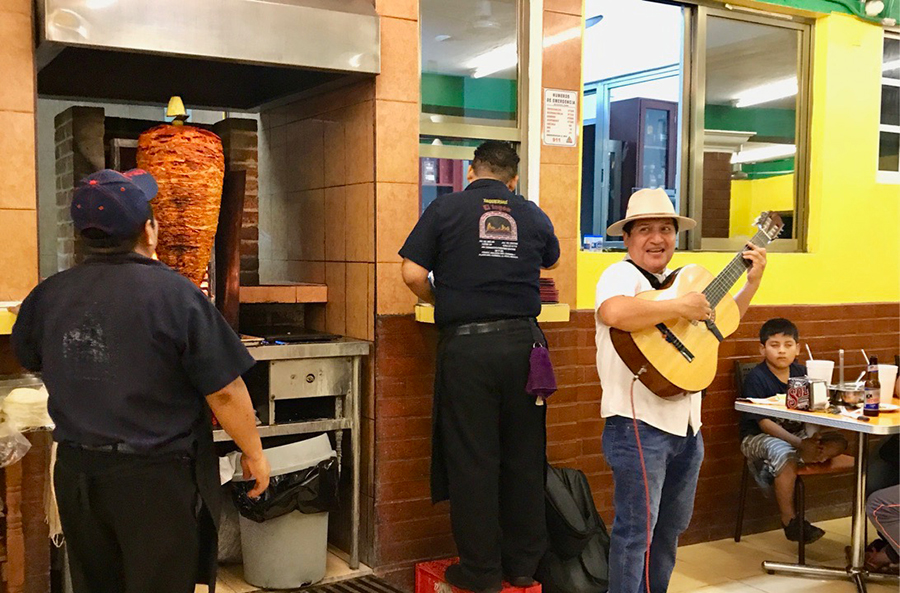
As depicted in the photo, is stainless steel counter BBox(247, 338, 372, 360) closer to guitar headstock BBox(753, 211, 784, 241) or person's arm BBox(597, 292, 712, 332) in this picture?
person's arm BBox(597, 292, 712, 332)

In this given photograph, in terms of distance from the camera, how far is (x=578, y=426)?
15.4 feet

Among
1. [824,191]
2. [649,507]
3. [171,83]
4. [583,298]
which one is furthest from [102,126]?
[824,191]

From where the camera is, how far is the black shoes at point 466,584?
3.70 metres

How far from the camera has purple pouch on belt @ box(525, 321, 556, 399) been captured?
3.66m

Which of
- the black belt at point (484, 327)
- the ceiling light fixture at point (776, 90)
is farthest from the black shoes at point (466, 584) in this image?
the ceiling light fixture at point (776, 90)

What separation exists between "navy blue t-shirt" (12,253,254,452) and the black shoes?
5.45 feet

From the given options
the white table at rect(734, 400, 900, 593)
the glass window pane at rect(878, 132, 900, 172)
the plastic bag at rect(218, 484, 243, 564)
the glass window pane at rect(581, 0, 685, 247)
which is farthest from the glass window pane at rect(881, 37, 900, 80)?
the plastic bag at rect(218, 484, 243, 564)

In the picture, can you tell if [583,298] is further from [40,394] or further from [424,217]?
[40,394]

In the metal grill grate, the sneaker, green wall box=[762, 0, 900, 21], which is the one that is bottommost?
the sneaker

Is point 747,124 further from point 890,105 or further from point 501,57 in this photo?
A: point 501,57

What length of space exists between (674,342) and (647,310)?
228 mm

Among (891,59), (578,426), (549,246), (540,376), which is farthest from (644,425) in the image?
(891,59)

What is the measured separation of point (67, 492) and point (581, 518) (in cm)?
225

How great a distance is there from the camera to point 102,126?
396 centimetres
